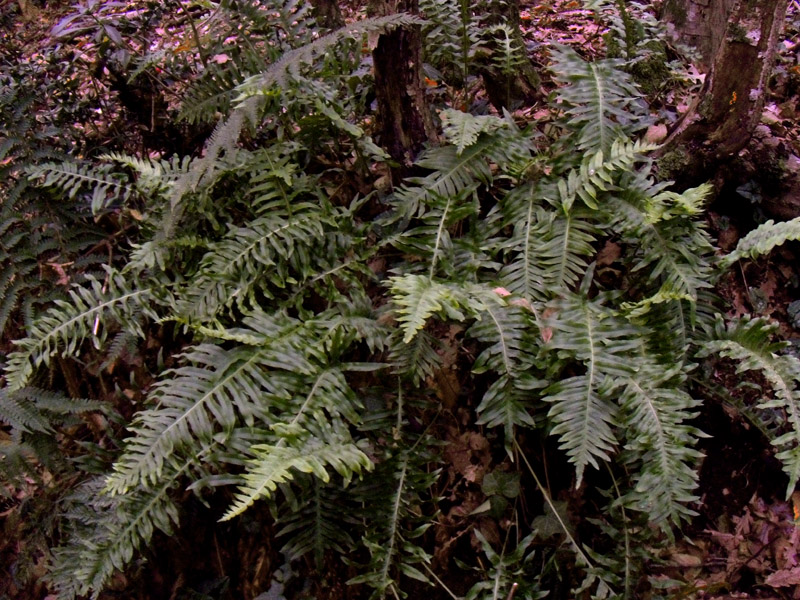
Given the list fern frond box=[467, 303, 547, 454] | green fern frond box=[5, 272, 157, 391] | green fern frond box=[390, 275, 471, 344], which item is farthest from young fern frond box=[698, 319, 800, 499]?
green fern frond box=[5, 272, 157, 391]

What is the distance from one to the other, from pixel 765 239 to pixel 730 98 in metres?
0.82

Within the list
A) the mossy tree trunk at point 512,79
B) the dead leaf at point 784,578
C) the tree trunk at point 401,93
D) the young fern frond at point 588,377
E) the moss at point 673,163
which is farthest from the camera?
the mossy tree trunk at point 512,79

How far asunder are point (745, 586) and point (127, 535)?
256 cm

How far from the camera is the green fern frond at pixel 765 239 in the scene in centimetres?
246

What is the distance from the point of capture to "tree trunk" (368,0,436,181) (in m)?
2.84

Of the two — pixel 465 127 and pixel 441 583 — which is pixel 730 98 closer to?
pixel 465 127

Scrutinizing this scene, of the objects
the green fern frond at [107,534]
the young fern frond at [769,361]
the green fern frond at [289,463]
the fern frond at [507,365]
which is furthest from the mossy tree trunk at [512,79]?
the green fern frond at [107,534]

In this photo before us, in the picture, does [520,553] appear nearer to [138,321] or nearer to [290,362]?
[290,362]

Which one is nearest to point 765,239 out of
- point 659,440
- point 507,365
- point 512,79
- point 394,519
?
point 659,440

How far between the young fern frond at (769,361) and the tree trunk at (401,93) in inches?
64.2

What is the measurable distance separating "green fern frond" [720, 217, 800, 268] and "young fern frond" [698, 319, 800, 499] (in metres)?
0.28

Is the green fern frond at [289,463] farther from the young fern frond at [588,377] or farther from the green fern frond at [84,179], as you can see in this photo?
the green fern frond at [84,179]

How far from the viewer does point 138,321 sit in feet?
8.52

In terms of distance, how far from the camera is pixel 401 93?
2.98 meters
